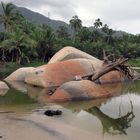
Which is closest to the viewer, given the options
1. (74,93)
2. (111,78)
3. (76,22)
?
(74,93)

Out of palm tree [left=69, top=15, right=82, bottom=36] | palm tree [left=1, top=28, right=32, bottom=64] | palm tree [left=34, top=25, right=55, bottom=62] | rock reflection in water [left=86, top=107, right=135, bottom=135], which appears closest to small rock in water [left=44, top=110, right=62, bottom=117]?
rock reflection in water [left=86, top=107, right=135, bottom=135]

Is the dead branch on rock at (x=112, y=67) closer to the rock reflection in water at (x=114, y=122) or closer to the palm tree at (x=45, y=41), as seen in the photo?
the rock reflection in water at (x=114, y=122)

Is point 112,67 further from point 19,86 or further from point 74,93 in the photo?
point 19,86

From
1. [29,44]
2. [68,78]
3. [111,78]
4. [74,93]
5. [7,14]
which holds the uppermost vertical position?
[7,14]

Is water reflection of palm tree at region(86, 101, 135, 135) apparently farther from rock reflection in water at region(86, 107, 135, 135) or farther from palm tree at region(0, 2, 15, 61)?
palm tree at region(0, 2, 15, 61)

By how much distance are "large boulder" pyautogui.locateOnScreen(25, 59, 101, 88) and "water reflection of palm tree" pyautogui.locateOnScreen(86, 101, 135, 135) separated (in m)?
12.5

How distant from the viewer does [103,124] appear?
16.3 metres

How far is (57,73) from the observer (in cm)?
3306

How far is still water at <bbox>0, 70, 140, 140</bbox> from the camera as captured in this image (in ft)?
45.3

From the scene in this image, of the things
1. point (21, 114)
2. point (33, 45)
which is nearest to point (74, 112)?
point (21, 114)

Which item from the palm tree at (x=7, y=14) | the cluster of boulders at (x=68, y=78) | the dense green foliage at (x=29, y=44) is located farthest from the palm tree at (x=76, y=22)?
the cluster of boulders at (x=68, y=78)

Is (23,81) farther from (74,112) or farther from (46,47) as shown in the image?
(46,47)

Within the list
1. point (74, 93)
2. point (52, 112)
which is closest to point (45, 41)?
point (74, 93)

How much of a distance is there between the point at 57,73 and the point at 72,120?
16388mm
